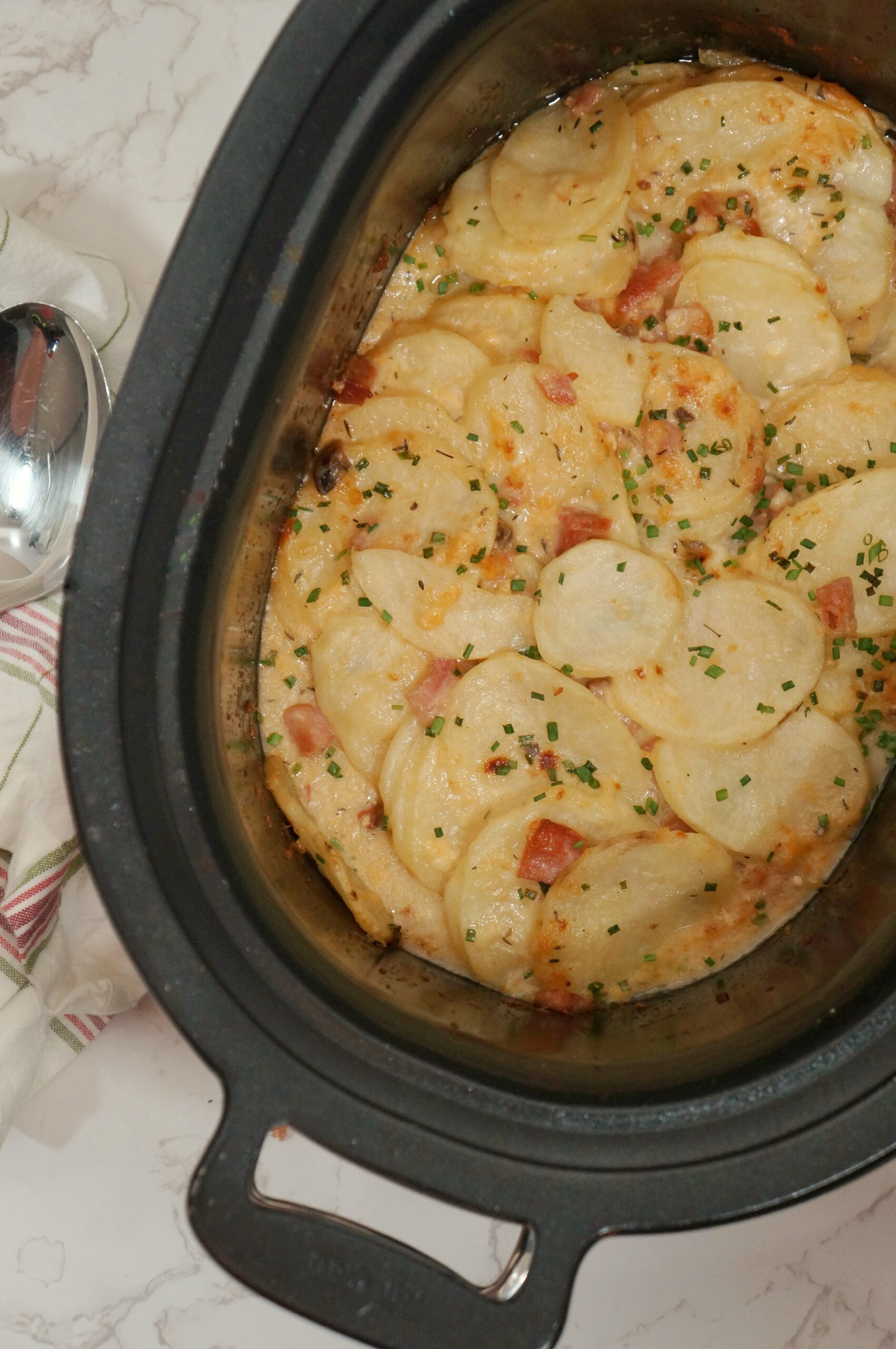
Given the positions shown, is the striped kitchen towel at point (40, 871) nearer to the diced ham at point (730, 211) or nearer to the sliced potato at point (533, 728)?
the sliced potato at point (533, 728)

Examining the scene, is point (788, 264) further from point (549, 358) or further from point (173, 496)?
point (173, 496)

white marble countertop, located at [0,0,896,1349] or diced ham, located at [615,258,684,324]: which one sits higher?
diced ham, located at [615,258,684,324]

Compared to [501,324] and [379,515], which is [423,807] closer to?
[379,515]

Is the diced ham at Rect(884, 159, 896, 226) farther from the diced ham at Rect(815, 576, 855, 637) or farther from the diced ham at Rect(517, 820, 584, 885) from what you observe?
the diced ham at Rect(517, 820, 584, 885)

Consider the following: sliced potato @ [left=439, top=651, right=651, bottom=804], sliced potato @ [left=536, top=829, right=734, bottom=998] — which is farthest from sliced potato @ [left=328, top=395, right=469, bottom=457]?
sliced potato @ [left=536, top=829, right=734, bottom=998]

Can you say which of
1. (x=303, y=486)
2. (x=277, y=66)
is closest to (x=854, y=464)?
(x=303, y=486)

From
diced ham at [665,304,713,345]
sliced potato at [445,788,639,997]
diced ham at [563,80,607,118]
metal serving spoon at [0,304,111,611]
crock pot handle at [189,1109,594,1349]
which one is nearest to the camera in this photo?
crock pot handle at [189,1109,594,1349]
